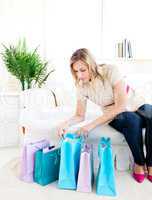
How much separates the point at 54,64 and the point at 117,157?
5.12ft

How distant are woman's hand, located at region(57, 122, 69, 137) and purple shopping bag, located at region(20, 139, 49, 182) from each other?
6.1 inches

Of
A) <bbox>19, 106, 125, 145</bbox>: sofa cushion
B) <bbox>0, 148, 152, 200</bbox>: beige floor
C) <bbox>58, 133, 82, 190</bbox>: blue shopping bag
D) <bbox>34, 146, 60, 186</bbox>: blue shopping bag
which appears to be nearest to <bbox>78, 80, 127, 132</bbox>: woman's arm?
<bbox>19, 106, 125, 145</bbox>: sofa cushion

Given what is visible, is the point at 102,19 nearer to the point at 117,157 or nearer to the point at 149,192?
the point at 117,157

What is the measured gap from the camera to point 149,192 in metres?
2.07

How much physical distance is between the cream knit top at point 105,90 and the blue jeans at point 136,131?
0.13 m

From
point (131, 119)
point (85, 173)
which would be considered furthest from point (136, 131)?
point (85, 173)

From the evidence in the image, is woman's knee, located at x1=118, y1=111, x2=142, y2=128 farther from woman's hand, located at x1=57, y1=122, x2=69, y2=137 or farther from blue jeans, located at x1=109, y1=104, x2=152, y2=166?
woman's hand, located at x1=57, y1=122, x2=69, y2=137

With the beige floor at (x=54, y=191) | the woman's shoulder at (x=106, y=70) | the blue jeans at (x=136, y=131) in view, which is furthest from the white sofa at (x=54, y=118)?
the woman's shoulder at (x=106, y=70)

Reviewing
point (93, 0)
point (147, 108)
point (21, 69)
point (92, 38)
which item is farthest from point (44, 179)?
point (93, 0)

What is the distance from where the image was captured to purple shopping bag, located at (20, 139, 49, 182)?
2.23 m

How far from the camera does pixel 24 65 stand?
3.14 m

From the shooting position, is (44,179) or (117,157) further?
(117,157)

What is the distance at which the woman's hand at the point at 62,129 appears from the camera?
2305 mm

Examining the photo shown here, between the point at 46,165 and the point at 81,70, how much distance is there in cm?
75
